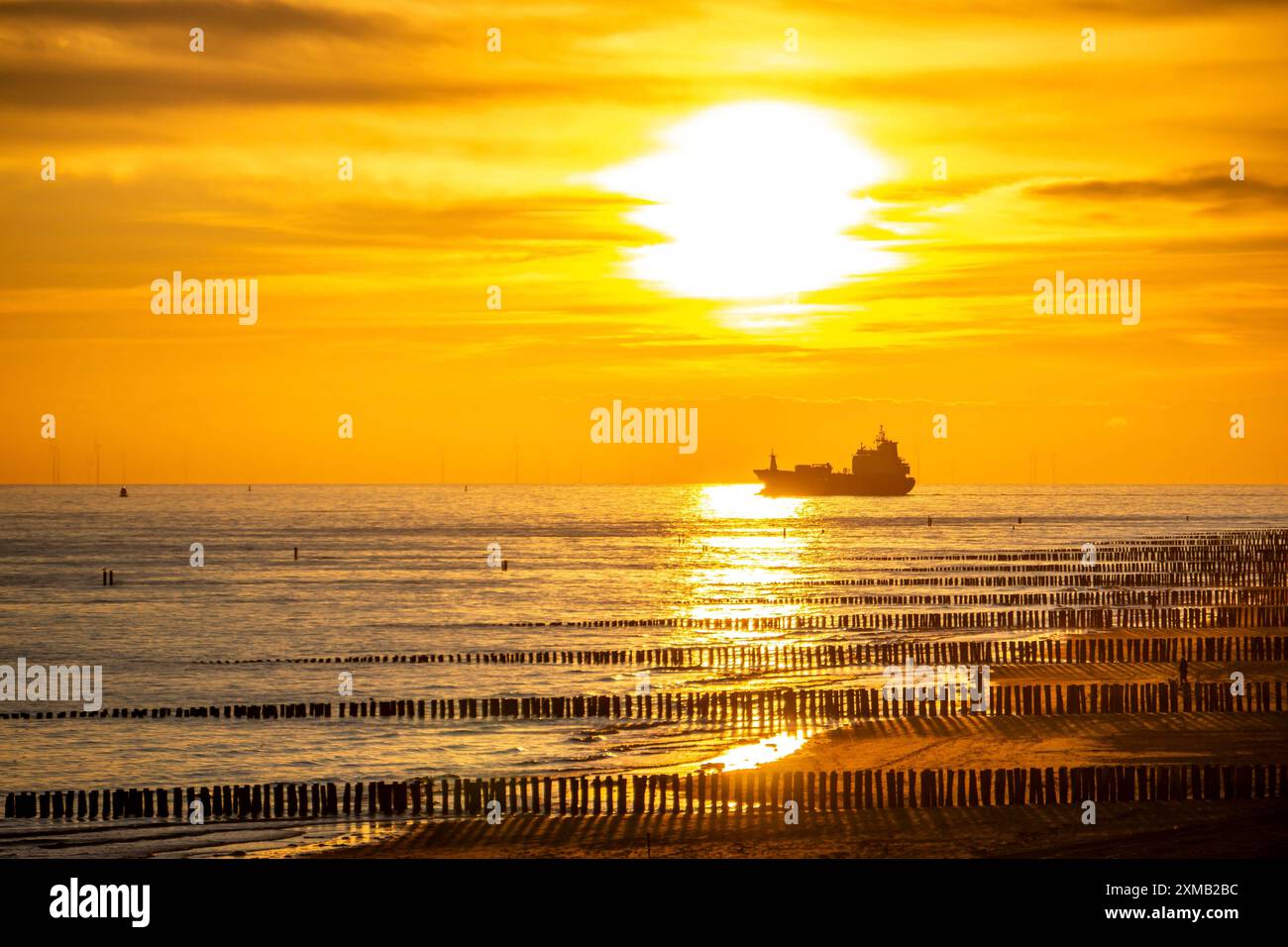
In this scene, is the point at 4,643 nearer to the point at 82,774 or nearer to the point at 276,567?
the point at 82,774

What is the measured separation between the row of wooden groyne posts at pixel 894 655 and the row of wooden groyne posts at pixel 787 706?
8.69m

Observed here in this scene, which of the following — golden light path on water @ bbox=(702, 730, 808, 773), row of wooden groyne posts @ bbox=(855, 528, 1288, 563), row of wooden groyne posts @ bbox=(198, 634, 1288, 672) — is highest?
row of wooden groyne posts @ bbox=(855, 528, 1288, 563)

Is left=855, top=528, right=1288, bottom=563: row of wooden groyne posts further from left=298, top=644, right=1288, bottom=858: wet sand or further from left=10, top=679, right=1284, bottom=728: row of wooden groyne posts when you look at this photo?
left=298, top=644, right=1288, bottom=858: wet sand

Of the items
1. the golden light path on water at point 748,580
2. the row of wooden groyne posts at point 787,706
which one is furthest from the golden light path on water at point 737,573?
the row of wooden groyne posts at point 787,706

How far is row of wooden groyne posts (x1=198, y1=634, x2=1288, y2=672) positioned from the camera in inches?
2156

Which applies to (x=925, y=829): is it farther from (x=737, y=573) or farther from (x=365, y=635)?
(x=737, y=573)

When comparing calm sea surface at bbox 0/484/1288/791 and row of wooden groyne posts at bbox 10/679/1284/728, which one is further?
row of wooden groyne posts at bbox 10/679/1284/728

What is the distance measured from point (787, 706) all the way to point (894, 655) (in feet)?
52.6

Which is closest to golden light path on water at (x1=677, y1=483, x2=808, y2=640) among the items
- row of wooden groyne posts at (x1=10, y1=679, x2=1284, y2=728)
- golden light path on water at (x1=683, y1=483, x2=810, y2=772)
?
golden light path on water at (x1=683, y1=483, x2=810, y2=772)

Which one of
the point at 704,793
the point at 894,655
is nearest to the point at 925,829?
the point at 704,793

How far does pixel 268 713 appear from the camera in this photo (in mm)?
45219

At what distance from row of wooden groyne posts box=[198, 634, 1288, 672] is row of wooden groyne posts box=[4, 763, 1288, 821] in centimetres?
2607

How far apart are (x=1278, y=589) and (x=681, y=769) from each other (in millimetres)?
62276
